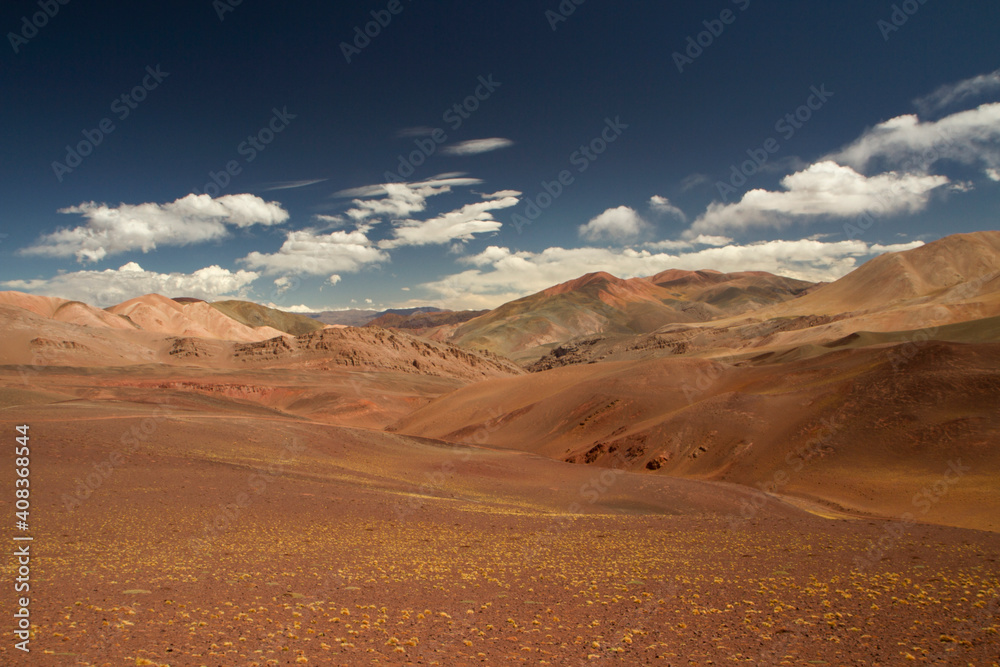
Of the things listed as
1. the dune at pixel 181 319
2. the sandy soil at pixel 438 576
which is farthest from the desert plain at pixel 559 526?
the dune at pixel 181 319

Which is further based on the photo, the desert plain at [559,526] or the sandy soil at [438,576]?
the desert plain at [559,526]

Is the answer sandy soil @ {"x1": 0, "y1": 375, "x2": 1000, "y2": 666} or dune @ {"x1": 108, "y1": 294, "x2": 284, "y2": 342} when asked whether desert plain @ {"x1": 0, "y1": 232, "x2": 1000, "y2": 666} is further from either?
dune @ {"x1": 108, "y1": 294, "x2": 284, "y2": 342}

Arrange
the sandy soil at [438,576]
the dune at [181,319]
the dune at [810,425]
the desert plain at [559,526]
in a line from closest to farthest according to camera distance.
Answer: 1. the sandy soil at [438,576]
2. the desert plain at [559,526]
3. the dune at [810,425]
4. the dune at [181,319]

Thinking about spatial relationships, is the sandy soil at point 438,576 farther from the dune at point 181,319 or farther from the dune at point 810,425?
the dune at point 181,319

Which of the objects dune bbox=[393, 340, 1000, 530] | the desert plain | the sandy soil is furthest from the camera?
dune bbox=[393, 340, 1000, 530]

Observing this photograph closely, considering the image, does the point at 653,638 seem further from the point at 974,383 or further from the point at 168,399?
the point at 168,399

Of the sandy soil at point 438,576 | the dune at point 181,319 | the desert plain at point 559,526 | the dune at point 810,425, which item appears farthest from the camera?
the dune at point 181,319

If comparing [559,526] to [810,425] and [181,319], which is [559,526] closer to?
[810,425]

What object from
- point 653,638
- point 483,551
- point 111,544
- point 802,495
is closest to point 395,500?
point 483,551

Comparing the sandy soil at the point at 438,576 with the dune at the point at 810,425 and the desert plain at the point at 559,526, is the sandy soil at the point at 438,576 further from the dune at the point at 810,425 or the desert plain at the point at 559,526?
the dune at the point at 810,425

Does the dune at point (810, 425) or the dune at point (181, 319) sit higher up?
the dune at point (181, 319)

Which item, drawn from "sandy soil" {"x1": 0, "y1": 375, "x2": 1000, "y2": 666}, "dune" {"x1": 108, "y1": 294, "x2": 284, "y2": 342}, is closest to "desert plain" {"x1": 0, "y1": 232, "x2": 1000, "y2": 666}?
"sandy soil" {"x1": 0, "y1": 375, "x2": 1000, "y2": 666}

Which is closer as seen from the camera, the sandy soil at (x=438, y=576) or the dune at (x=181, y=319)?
the sandy soil at (x=438, y=576)

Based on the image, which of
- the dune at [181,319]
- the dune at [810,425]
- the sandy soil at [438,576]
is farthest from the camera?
the dune at [181,319]
